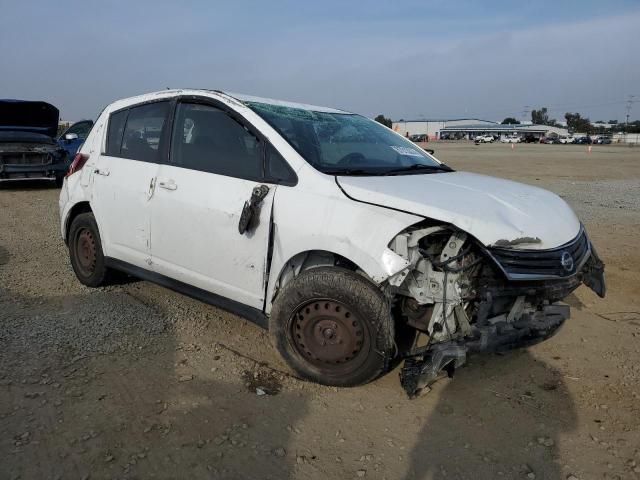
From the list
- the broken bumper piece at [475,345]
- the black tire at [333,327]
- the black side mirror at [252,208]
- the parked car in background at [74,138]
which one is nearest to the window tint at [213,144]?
the black side mirror at [252,208]

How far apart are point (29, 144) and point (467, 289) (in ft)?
38.1

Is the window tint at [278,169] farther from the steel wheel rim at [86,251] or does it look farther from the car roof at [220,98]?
the steel wheel rim at [86,251]

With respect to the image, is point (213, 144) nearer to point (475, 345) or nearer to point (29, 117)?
point (475, 345)

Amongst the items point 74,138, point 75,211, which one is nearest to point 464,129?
point 74,138

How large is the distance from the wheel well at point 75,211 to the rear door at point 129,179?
0.98 ft

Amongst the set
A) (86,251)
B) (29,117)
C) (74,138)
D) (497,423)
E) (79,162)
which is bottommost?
(497,423)

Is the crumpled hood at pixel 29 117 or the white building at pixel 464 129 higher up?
the white building at pixel 464 129

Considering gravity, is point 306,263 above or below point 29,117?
below

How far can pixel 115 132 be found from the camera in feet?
15.6

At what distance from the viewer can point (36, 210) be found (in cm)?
966

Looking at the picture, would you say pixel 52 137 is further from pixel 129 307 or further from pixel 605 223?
pixel 605 223

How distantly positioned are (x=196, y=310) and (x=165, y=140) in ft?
4.79

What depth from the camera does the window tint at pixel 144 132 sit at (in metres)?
4.28

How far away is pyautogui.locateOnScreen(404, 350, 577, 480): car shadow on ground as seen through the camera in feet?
8.88
